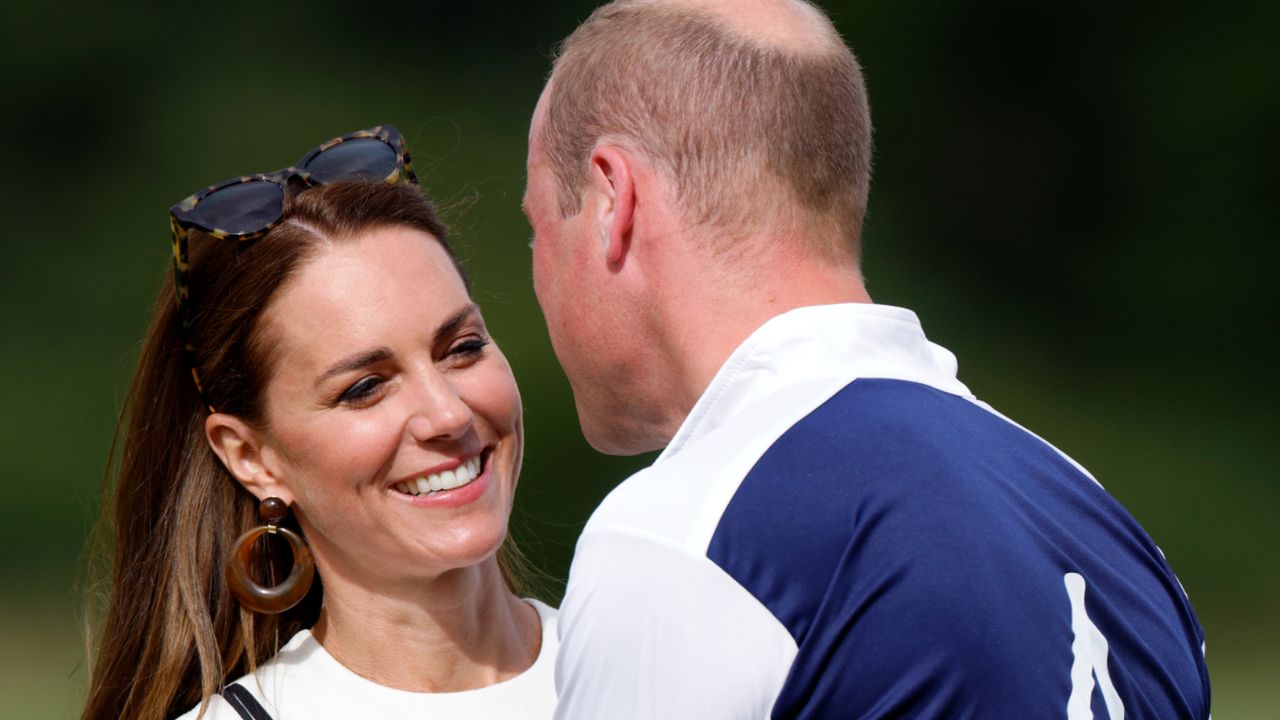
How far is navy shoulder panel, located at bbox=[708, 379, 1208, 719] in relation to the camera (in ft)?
3.97

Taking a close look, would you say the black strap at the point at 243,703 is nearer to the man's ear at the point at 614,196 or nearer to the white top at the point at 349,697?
the white top at the point at 349,697

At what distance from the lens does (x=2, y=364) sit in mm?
6711

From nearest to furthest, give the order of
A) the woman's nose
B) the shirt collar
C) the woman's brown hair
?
Answer: the shirt collar < the woman's nose < the woman's brown hair

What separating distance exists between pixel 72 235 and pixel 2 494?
4.23 ft

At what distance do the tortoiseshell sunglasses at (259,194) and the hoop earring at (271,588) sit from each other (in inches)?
8.4

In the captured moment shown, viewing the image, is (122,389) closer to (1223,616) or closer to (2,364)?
(2,364)

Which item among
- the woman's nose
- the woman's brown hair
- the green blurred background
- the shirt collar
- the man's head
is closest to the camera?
the shirt collar

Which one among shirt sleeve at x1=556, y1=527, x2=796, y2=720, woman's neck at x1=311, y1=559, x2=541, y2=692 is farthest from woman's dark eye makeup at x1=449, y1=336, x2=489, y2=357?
shirt sleeve at x1=556, y1=527, x2=796, y2=720

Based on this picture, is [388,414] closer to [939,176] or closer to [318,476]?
[318,476]

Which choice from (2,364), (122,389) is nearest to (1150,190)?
(122,389)

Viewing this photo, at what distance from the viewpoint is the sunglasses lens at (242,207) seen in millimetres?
2172

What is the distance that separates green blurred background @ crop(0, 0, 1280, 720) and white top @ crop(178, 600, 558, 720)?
14.0 feet

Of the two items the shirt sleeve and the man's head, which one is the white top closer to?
the man's head

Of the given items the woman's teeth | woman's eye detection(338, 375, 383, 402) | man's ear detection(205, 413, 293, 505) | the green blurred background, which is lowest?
the green blurred background
